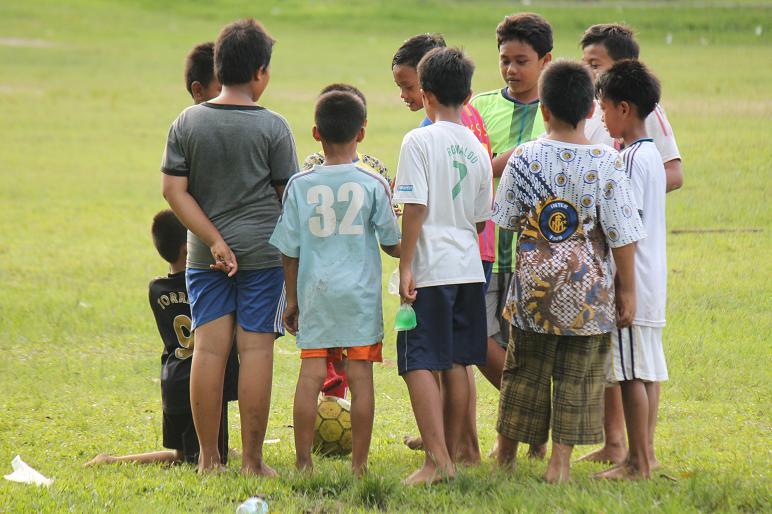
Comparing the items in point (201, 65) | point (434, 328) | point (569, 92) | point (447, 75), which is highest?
point (201, 65)

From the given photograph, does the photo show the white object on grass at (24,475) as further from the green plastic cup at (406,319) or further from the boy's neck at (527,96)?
the boy's neck at (527,96)

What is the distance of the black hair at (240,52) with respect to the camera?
5008 mm

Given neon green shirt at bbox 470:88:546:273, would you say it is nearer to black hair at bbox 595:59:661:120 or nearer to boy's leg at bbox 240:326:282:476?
black hair at bbox 595:59:661:120

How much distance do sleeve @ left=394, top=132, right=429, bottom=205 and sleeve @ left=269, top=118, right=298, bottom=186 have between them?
0.58 m

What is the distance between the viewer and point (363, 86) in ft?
80.9

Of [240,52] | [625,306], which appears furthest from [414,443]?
[240,52]

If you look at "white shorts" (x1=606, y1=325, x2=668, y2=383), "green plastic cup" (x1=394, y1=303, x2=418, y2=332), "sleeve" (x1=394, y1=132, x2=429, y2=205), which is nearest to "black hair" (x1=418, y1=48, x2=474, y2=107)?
"sleeve" (x1=394, y1=132, x2=429, y2=205)

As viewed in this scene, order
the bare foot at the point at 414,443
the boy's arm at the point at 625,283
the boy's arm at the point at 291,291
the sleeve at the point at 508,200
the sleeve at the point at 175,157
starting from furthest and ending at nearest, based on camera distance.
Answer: the bare foot at the point at 414,443 < the sleeve at the point at 175,157 < the boy's arm at the point at 291,291 < the sleeve at the point at 508,200 < the boy's arm at the point at 625,283

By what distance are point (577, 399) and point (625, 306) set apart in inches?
18.4

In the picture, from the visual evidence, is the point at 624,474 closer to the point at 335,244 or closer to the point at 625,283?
the point at 625,283

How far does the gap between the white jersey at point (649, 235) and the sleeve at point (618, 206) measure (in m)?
0.22

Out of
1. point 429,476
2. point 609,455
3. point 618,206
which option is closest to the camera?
point 618,206

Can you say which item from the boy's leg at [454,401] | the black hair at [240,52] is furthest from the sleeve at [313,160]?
the boy's leg at [454,401]

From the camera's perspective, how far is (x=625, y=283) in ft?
15.6
